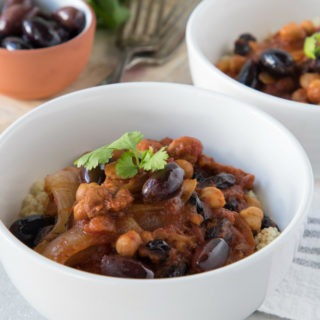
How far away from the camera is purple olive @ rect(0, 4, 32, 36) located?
321cm

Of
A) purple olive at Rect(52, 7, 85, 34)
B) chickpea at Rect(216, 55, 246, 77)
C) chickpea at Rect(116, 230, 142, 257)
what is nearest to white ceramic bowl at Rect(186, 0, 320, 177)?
chickpea at Rect(216, 55, 246, 77)

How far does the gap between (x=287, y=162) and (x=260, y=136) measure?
0.58ft

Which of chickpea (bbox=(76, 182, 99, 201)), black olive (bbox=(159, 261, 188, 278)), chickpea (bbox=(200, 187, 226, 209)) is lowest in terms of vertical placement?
black olive (bbox=(159, 261, 188, 278))

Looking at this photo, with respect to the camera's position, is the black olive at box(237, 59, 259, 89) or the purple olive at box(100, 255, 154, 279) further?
the black olive at box(237, 59, 259, 89)

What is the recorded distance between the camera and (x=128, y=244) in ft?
6.16

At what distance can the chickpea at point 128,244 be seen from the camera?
1879mm

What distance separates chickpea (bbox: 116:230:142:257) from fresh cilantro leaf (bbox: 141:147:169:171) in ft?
0.80

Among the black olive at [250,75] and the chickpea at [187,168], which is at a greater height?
the chickpea at [187,168]

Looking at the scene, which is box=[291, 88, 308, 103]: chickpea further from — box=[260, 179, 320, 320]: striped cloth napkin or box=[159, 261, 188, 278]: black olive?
box=[159, 261, 188, 278]: black olive

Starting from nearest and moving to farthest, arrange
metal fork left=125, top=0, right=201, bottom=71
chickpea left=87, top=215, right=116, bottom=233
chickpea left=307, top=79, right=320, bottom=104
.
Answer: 1. chickpea left=87, top=215, right=116, bottom=233
2. chickpea left=307, top=79, right=320, bottom=104
3. metal fork left=125, top=0, right=201, bottom=71

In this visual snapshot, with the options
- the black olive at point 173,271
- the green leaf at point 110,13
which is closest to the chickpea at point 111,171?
the black olive at point 173,271

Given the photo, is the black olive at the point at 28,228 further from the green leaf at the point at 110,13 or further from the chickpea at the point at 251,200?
the green leaf at the point at 110,13

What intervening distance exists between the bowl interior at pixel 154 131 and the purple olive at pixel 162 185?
42 centimetres

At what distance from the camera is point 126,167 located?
2096 mm
